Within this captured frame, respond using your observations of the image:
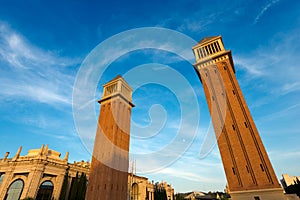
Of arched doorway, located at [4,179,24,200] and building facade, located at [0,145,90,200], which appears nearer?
arched doorway, located at [4,179,24,200]

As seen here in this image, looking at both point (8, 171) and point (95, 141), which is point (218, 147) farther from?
point (8, 171)

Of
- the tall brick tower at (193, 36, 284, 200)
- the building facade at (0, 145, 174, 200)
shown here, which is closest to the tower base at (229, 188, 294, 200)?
the tall brick tower at (193, 36, 284, 200)

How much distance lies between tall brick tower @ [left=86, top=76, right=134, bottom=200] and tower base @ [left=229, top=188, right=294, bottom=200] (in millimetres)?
20685

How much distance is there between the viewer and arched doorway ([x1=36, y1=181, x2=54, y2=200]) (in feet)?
131

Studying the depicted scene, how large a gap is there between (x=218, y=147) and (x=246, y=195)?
686 centimetres

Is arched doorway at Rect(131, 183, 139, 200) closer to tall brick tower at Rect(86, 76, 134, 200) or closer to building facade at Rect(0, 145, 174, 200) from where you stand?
building facade at Rect(0, 145, 174, 200)

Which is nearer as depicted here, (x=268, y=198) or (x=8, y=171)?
(x=268, y=198)

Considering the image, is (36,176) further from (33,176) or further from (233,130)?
(233,130)

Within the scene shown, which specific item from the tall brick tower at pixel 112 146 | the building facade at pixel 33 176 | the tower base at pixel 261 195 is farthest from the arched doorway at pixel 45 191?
the tower base at pixel 261 195

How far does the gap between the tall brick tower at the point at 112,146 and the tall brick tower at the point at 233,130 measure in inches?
781

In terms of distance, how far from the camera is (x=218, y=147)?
1019 inches

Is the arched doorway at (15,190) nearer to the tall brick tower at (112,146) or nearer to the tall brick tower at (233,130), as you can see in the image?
the tall brick tower at (112,146)

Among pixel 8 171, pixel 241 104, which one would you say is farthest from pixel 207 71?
pixel 8 171

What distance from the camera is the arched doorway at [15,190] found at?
128ft
